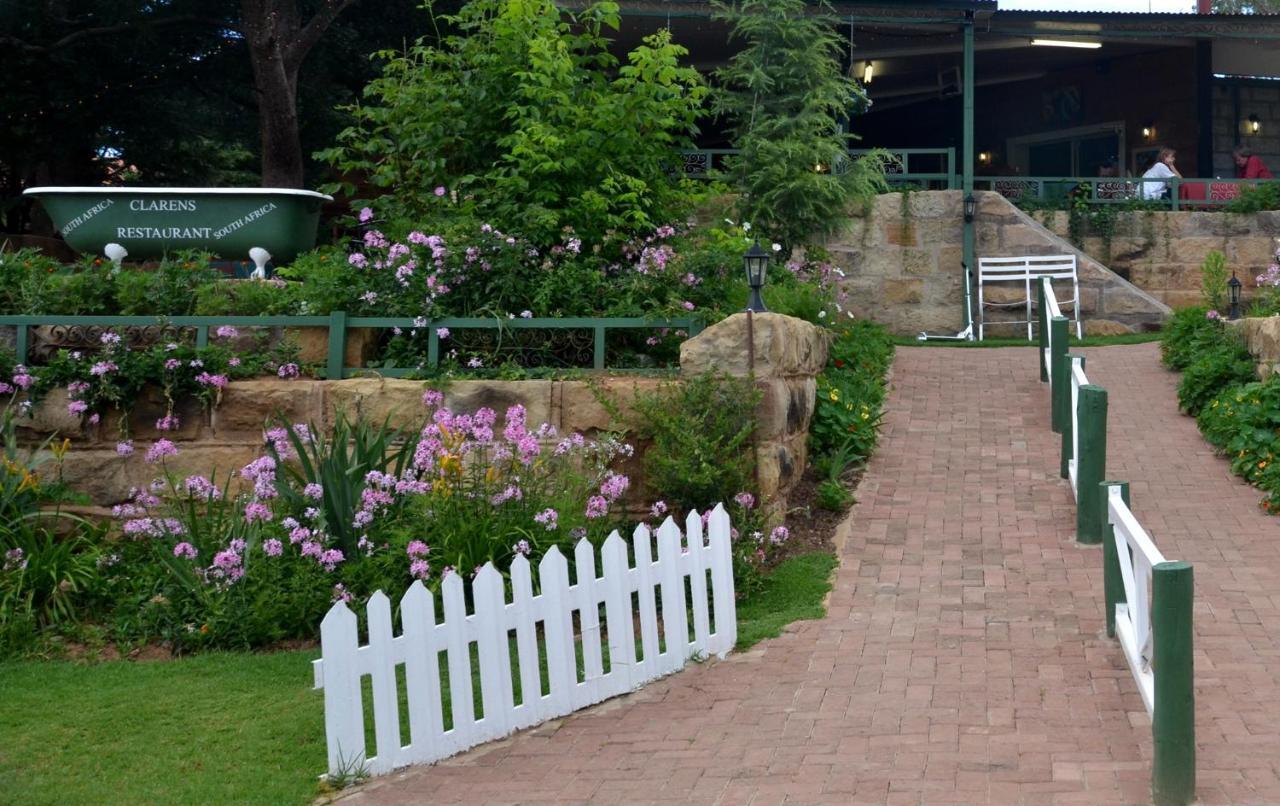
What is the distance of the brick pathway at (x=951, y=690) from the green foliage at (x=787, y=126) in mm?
4981

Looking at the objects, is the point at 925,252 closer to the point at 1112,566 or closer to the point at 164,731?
the point at 1112,566

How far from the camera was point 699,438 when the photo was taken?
7.34 metres

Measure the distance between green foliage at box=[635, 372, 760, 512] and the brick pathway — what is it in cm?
82

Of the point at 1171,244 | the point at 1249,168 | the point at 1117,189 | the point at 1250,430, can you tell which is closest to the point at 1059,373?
the point at 1250,430

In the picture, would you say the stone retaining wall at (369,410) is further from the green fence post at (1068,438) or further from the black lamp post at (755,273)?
the green fence post at (1068,438)

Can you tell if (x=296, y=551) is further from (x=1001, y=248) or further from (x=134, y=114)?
(x=134, y=114)

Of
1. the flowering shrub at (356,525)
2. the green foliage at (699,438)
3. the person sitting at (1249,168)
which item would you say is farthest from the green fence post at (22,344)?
the person sitting at (1249,168)

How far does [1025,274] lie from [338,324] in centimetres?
949

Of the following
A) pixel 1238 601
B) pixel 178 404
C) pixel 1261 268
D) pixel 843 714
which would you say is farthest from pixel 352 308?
pixel 1261 268

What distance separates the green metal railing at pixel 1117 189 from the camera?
641 inches

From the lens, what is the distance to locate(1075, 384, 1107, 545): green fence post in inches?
296

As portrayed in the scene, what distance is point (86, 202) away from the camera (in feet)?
30.6

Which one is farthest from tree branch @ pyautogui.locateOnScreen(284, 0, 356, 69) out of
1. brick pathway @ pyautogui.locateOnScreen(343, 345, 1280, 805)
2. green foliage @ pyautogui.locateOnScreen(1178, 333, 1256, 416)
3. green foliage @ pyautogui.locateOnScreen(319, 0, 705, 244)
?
green foliage @ pyautogui.locateOnScreen(1178, 333, 1256, 416)

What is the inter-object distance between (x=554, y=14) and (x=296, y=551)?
447cm
